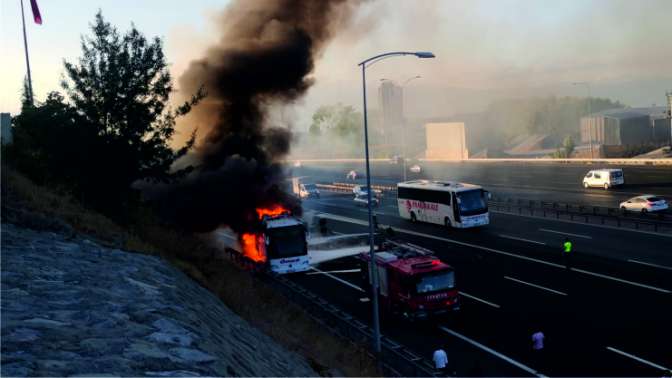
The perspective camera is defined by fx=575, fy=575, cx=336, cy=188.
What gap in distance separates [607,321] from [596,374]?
181 inches

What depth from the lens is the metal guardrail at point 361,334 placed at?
566 inches

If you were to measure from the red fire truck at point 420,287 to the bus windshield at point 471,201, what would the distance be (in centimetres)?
1542

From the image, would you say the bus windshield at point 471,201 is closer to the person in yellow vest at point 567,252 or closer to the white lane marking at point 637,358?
the person in yellow vest at point 567,252

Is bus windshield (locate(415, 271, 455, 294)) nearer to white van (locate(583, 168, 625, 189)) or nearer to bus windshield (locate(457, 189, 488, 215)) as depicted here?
bus windshield (locate(457, 189, 488, 215))

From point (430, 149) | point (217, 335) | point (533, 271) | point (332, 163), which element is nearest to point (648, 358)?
point (533, 271)

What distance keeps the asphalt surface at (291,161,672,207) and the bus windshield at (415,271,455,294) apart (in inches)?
1033

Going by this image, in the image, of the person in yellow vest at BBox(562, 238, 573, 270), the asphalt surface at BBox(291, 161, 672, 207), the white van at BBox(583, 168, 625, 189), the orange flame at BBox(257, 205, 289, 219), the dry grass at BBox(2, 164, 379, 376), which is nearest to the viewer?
the dry grass at BBox(2, 164, 379, 376)

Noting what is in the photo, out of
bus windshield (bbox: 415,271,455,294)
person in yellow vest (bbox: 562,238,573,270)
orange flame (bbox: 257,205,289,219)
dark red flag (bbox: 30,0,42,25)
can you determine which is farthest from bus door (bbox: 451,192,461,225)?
dark red flag (bbox: 30,0,42,25)

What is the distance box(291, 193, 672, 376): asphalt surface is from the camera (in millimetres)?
16109

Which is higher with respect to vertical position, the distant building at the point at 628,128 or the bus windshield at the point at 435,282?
the distant building at the point at 628,128

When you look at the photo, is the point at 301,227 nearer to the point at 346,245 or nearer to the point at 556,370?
the point at 346,245

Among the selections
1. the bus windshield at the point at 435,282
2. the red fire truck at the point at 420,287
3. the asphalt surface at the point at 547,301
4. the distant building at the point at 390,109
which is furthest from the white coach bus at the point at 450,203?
the distant building at the point at 390,109

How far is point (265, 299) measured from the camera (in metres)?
19.3

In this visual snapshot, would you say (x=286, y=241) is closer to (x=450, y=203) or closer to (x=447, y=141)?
(x=450, y=203)
